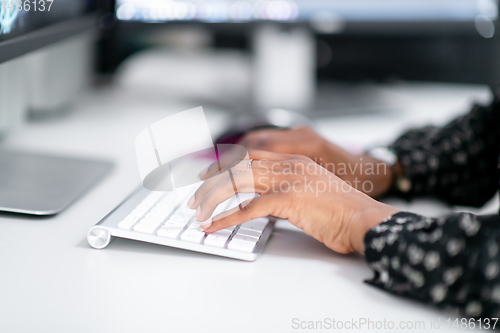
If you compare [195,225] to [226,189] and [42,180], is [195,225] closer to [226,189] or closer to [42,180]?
[226,189]

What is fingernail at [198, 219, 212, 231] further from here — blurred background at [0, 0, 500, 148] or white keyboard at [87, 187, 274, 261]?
blurred background at [0, 0, 500, 148]

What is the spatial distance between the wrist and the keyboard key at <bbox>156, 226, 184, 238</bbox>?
162 millimetres

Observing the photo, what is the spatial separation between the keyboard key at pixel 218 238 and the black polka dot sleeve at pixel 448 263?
0.14m

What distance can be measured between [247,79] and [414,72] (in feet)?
1.41

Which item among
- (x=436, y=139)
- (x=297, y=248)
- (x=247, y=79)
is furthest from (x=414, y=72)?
(x=297, y=248)

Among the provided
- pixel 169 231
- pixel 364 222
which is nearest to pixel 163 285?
pixel 169 231

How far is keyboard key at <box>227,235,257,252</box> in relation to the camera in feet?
1.40

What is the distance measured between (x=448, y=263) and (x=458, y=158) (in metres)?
0.32

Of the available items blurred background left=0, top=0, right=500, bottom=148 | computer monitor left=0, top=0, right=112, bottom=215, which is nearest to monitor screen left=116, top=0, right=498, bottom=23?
blurred background left=0, top=0, right=500, bottom=148

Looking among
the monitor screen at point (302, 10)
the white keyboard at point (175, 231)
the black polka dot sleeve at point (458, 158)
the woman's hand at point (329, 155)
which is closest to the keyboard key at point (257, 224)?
the white keyboard at point (175, 231)

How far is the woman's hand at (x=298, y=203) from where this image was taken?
1.42ft

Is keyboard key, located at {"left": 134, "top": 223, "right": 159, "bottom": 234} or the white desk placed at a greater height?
keyboard key, located at {"left": 134, "top": 223, "right": 159, "bottom": 234}

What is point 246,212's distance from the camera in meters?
0.44

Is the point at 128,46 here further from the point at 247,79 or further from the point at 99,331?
the point at 99,331
